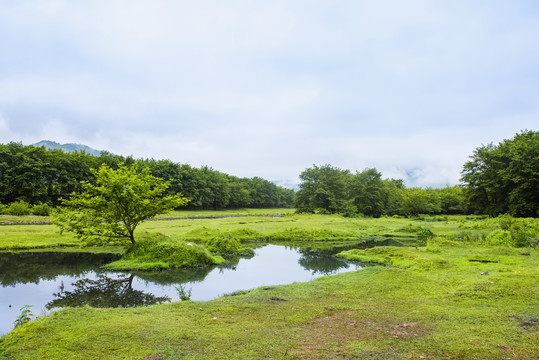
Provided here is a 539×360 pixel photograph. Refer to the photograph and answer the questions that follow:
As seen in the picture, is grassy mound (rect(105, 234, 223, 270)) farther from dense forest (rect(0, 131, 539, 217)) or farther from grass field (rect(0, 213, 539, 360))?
dense forest (rect(0, 131, 539, 217))

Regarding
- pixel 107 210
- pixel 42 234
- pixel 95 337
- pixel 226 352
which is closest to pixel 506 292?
pixel 226 352

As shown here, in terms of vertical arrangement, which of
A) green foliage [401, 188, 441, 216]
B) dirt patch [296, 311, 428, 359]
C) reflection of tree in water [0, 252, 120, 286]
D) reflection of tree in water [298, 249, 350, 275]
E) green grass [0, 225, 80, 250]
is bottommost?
reflection of tree in water [298, 249, 350, 275]

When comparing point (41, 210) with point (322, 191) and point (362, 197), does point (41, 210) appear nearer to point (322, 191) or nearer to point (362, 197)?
point (322, 191)

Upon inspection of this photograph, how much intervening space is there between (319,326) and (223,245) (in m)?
17.0

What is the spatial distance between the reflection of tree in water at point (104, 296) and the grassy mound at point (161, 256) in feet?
8.45

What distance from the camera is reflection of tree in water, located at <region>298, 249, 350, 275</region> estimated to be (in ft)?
62.1

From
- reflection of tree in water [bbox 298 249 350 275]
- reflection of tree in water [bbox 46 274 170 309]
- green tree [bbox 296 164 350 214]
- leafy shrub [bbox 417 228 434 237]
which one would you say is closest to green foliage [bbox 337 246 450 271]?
reflection of tree in water [bbox 298 249 350 275]

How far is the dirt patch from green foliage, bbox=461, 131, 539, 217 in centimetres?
4561

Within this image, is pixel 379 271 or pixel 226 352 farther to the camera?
pixel 379 271

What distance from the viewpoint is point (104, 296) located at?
512 inches

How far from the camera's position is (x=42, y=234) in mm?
27516

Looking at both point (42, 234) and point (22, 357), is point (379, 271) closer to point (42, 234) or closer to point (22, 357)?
point (22, 357)

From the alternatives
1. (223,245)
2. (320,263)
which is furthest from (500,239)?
(223,245)

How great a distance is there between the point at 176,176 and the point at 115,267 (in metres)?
72.6
